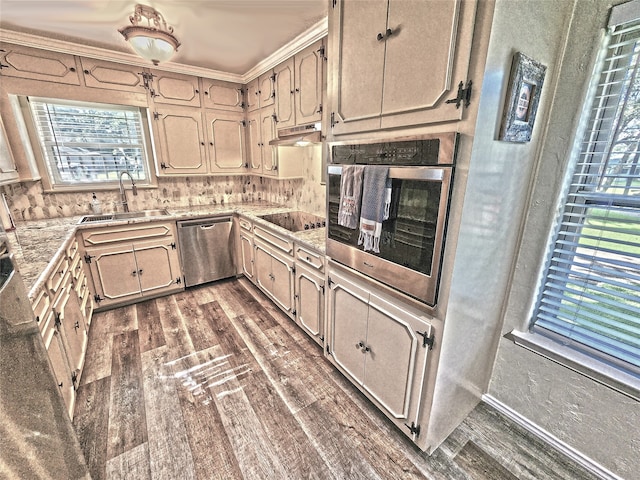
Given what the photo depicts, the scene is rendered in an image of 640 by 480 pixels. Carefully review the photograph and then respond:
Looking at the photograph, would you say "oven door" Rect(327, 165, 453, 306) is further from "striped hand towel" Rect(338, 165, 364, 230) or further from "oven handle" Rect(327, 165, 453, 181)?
"striped hand towel" Rect(338, 165, 364, 230)

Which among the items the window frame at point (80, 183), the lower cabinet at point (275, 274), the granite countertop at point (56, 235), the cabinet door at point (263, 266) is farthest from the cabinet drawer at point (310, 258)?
the window frame at point (80, 183)

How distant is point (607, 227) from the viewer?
1.26m

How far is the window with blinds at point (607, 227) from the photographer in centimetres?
117

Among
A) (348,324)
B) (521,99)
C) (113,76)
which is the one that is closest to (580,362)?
(348,324)

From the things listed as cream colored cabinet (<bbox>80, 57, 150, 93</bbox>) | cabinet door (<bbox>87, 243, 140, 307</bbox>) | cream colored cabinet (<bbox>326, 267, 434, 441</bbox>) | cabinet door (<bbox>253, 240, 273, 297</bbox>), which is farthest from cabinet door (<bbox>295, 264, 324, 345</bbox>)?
cream colored cabinet (<bbox>80, 57, 150, 93</bbox>)

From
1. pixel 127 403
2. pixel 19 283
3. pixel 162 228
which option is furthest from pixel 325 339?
pixel 162 228

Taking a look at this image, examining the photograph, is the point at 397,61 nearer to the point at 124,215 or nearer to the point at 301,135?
the point at 301,135

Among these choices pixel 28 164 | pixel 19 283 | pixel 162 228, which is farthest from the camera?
pixel 162 228

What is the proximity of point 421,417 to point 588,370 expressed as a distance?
83 centimetres

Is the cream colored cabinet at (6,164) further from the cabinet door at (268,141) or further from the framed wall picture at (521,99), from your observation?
the framed wall picture at (521,99)

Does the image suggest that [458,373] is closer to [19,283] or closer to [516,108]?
[516,108]

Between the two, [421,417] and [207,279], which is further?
[207,279]

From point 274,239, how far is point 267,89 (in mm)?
1637

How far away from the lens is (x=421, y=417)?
139cm
